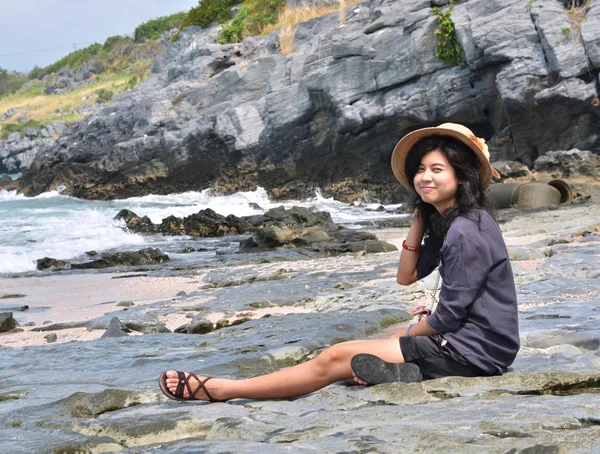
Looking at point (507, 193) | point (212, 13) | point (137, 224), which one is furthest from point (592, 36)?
point (212, 13)

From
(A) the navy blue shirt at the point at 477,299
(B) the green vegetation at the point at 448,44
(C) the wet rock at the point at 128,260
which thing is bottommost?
(C) the wet rock at the point at 128,260

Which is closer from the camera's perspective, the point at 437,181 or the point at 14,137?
the point at 437,181

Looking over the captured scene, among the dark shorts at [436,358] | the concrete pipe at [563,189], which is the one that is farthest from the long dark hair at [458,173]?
the concrete pipe at [563,189]

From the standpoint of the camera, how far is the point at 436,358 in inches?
132

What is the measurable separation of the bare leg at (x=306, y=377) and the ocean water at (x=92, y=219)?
11265 millimetres

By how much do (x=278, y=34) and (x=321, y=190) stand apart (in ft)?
25.8

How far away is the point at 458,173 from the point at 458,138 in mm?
169

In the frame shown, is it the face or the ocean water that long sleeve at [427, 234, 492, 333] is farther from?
the ocean water

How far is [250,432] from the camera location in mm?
2824

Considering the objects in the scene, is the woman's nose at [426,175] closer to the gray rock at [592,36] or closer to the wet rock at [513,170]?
the wet rock at [513,170]

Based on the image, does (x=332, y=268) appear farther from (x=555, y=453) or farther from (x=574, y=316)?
(x=555, y=453)

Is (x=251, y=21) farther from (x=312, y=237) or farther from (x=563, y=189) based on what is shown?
(x=312, y=237)

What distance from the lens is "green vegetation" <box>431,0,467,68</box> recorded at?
23.6m

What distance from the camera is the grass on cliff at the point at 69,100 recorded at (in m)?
64.9
